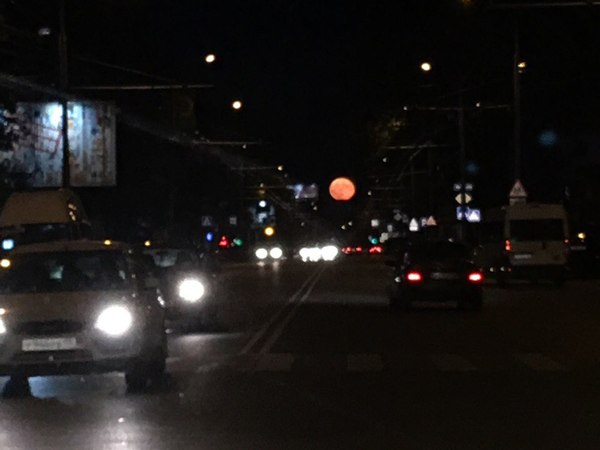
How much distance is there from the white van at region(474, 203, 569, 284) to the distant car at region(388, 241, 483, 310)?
43.7 ft

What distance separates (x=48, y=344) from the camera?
53.0ft

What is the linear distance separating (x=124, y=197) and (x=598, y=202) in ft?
70.3

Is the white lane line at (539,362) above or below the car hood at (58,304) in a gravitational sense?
below

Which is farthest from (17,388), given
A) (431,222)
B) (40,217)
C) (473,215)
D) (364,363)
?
(431,222)

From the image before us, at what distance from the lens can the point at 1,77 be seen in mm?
36062

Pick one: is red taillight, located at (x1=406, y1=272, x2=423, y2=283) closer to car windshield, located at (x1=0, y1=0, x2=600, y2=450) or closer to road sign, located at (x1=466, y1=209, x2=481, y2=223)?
car windshield, located at (x1=0, y1=0, x2=600, y2=450)

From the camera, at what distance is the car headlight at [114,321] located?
16.2 metres

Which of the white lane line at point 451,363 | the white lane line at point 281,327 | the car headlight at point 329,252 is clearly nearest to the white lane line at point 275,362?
the white lane line at point 281,327

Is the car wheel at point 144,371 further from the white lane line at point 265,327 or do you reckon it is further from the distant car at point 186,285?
Result: the distant car at point 186,285

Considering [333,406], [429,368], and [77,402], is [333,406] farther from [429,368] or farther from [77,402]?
[429,368]

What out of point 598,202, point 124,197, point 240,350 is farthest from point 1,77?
point 598,202

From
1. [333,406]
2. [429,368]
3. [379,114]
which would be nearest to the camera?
[333,406]

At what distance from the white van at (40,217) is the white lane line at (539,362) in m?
18.3

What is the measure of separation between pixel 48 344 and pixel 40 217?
21558 mm
